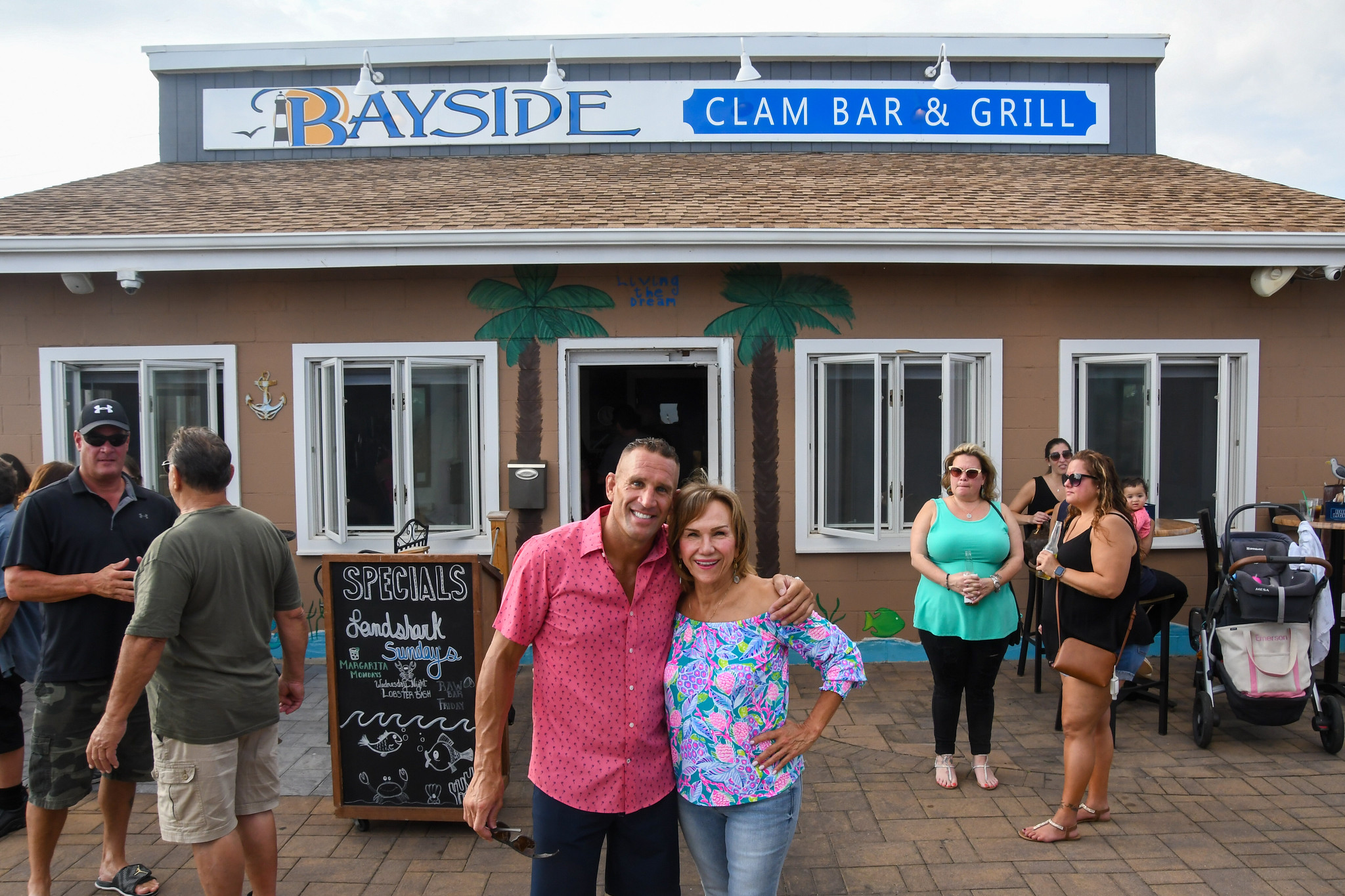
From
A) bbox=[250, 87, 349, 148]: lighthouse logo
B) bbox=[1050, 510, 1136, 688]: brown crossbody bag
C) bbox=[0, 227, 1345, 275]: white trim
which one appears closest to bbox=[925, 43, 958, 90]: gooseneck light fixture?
bbox=[0, 227, 1345, 275]: white trim

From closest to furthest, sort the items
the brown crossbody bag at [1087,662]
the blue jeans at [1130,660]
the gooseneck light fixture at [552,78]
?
1. the brown crossbody bag at [1087,662]
2. the blue jeans at [1130,660]
3. the gooseneck light fixture at [552,78]

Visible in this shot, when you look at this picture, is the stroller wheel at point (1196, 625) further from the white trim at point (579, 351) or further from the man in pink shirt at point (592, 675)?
the man in pink shirt at point (592, 675)

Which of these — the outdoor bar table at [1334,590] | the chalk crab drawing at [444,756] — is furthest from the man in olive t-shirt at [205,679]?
the outdoor bar table at [1334,590]

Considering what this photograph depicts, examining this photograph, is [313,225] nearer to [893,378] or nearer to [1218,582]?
[893,378]

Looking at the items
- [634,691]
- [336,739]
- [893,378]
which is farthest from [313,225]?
[634,691]

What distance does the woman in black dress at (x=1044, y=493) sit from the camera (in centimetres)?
537

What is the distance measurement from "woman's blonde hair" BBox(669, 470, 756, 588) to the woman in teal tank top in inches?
78.6

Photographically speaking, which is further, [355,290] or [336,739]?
[355,290]

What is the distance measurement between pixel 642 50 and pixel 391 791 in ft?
23.2

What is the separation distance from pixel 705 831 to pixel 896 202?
17.2 feet

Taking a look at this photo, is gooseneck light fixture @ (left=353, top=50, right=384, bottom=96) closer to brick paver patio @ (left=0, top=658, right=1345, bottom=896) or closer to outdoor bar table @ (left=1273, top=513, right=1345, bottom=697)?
brick paver patio @ (left=0, top=658, right=1345, bottom=896)

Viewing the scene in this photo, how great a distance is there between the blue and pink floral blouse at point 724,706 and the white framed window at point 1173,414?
460 centimetres

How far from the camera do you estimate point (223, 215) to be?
6.07m

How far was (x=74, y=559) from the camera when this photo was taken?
10.1 ft
